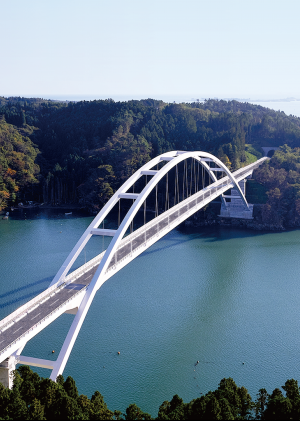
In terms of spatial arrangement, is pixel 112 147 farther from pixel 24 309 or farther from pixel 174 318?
pixel 24 309

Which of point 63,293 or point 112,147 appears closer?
point 63,293

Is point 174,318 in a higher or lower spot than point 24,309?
lower

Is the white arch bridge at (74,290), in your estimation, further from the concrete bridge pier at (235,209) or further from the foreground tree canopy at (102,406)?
the concrete bridge pier at (235,209)

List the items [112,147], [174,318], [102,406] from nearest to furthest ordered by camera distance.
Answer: [102,406]
[174,318]
[112,147]

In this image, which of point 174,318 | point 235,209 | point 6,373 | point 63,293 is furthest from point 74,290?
point 235,209

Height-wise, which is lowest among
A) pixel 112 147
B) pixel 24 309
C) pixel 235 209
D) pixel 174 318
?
pixel 174 318

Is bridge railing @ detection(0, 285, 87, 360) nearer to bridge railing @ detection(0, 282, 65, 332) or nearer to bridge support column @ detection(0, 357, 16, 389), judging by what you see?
bridge support column @ detection(0, 357, 16, 389)

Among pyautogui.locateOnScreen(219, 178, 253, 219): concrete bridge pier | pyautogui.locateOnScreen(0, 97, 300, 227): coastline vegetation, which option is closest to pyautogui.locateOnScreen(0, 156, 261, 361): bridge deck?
pyautogui.locateOnScreen(219, 178, 253, 219): concrete bridge pier
